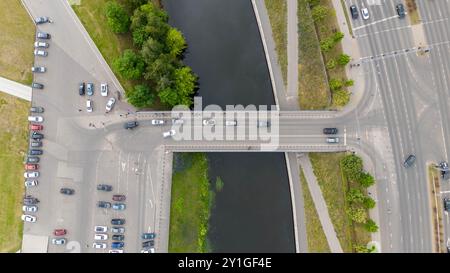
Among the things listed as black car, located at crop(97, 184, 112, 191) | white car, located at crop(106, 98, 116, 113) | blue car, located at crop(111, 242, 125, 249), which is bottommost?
blue car, located at crop(111, 242, 125, 249)

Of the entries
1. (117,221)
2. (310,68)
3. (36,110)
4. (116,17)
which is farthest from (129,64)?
(310,68)

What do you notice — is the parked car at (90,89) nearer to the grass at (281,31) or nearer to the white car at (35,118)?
the white car at (35,118)

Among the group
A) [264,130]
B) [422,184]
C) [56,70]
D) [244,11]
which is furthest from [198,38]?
[422,184]

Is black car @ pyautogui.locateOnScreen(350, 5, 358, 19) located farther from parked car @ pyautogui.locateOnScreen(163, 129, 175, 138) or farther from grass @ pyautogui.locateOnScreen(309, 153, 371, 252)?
parked car @ pyautogui.locateOnScreen(163, 129, 175, 138)

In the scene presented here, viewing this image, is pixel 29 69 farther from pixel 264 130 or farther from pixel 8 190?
pixel 264 130

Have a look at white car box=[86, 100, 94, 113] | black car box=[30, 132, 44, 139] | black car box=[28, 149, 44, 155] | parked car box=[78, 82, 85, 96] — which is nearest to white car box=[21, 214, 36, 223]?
black car box=[28, 149, 44, 155]

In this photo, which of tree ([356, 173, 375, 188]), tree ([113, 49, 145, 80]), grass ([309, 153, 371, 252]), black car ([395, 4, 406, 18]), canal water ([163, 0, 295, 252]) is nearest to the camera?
tree ([356, 173, 375, 188])
